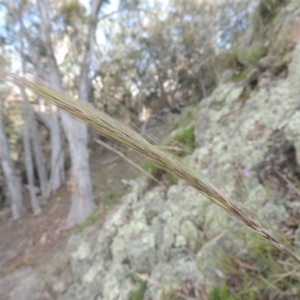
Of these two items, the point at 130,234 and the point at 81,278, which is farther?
the point at 81,278

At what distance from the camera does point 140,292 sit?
6.25ft

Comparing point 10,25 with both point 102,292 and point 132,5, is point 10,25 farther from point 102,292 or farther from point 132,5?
point 102,292

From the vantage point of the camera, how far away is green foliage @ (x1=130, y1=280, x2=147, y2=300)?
73.9 inches

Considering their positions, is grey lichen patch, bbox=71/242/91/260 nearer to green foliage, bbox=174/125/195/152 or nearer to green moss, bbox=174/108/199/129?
green foliage, bbox=174/125/195/152

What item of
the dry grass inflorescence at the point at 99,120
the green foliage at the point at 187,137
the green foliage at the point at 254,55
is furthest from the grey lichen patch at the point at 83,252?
the dry grass inflorescence at the point at 99,120

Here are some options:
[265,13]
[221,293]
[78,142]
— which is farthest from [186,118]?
[78,142]

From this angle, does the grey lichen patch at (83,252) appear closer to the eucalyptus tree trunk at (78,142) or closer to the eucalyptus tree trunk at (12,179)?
the eucalyptus tree trunk at (78,142)

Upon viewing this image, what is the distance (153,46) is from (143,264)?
34.8ft

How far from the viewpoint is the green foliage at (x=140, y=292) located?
1878mm

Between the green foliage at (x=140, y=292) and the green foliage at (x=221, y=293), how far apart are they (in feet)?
2.01

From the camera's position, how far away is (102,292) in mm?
2240

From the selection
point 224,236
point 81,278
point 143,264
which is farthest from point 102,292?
point 224,236

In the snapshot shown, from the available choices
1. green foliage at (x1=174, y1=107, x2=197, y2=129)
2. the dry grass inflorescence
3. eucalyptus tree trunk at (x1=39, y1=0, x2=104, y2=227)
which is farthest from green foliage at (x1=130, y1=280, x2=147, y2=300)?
eucalyptus tree trunk at (x1=39, y1=0, x2=104, y2=227)

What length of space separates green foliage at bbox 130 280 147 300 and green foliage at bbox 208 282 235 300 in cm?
61
